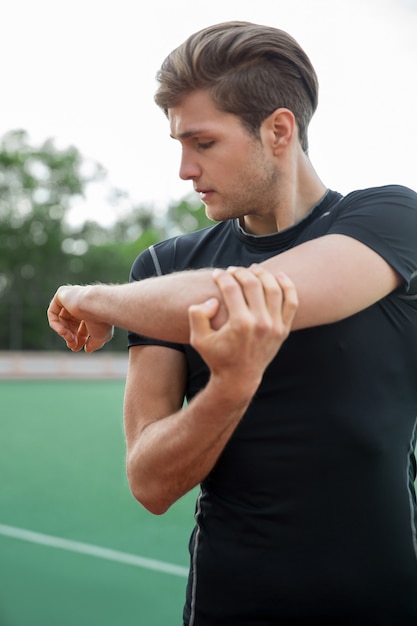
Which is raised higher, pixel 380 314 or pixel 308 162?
pixel 308 162

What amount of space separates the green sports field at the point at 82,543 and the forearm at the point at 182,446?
12.7 feet

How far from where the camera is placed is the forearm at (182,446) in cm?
181

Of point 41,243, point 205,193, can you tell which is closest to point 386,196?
point 205,193

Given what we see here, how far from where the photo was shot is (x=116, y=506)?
9.20 metres

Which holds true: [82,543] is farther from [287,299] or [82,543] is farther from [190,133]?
[287,299]

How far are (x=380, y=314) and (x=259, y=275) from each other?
2.05 feet

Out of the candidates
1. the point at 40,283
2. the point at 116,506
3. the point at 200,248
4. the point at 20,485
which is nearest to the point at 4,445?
the point at 20,485

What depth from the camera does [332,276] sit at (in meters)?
1.92

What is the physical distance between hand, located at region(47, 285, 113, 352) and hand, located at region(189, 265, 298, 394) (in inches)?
21.8

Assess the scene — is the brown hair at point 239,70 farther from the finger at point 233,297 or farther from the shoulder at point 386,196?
the finger at point 233,297

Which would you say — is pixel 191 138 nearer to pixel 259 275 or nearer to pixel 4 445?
pixel 259 275

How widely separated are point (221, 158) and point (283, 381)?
1.91ft

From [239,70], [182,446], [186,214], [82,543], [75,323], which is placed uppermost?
[186,214]

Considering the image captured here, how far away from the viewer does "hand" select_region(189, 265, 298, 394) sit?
1623mm
